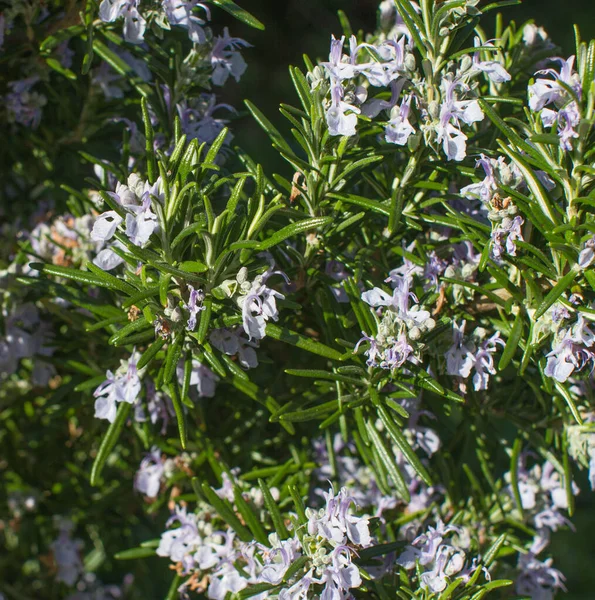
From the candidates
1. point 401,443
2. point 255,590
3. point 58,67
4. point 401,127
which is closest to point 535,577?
point 401,443

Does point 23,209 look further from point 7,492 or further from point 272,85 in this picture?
point 272,85

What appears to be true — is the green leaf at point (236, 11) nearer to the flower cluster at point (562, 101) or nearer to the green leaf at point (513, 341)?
the flower cluster at point (562, 101)

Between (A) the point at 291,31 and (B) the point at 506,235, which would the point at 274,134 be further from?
(A) the point at 291,31

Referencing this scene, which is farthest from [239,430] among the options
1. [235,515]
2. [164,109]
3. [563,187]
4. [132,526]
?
[563,187]

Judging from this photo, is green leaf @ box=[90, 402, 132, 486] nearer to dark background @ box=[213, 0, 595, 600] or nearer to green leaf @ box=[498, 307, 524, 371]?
green leaf @ box=[498, 307, 524, 371]

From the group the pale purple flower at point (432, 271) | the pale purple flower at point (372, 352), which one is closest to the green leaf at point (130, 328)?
the pale purple flower at point (372, 352)

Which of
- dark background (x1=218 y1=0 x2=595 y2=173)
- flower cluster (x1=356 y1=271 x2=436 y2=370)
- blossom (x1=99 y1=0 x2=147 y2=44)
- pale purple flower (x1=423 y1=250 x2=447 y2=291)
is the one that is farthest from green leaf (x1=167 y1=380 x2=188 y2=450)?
dark background (x1=218 y1=0 x2=595 y2=173)
